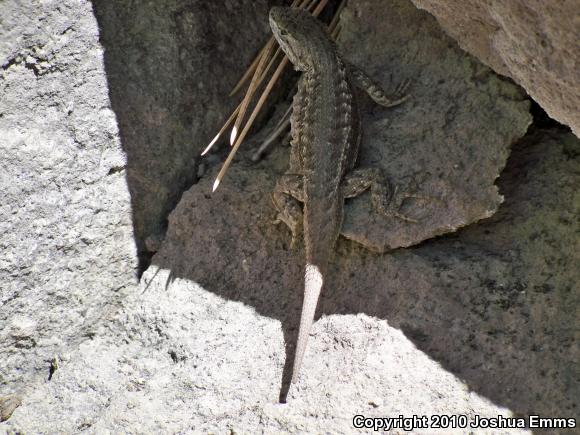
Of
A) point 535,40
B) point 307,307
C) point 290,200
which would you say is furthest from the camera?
point 290,200

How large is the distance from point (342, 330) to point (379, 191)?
618mm

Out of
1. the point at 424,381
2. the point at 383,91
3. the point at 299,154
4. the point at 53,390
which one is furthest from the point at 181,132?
the point at 424,381

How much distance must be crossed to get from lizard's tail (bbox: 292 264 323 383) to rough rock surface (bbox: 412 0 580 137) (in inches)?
42.3

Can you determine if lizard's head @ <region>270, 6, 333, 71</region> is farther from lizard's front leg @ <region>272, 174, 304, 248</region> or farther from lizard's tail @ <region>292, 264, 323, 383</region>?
lizard's tail @ <region>292, 264, 323, 383</region>

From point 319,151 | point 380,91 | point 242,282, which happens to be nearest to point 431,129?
point 380,91

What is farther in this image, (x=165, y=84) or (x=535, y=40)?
(x=165, y=84)

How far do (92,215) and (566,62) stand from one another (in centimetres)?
191

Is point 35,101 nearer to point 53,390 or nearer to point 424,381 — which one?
point 53,390

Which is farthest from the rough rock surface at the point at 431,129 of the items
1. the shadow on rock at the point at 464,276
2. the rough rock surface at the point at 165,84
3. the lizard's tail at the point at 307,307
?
the rough rock surface at the point at 165,84

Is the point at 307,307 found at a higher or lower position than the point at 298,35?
lower

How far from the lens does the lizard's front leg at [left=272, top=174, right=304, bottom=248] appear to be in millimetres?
2930

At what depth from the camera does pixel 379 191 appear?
2.83 metres

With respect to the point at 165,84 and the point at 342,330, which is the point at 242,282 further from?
the point at 165,84

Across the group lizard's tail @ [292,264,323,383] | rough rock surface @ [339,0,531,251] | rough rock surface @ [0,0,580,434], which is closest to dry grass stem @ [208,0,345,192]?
rough rock surface @ [0,0,580,434]
